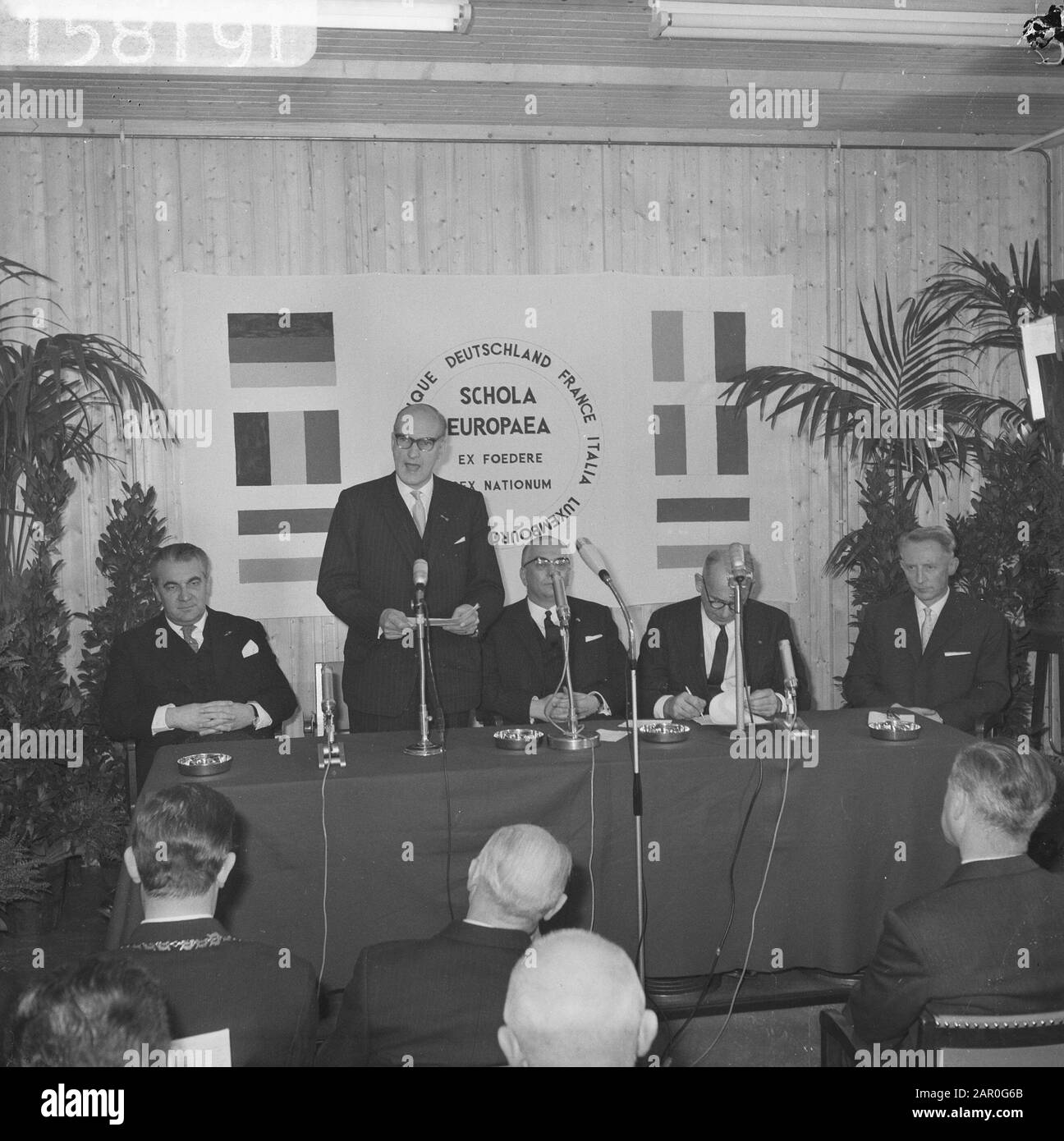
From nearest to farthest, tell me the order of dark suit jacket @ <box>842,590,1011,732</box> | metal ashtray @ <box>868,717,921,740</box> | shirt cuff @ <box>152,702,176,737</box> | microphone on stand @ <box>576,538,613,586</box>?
microphone on stand @ <box>576,538,613,586</box> < metal ashtray @ <box>868,717,921,740</box> < shirt cuff @ <box>152,702,176,737</box> < dark suit jacket @ <box>842,590,1011,732</box>

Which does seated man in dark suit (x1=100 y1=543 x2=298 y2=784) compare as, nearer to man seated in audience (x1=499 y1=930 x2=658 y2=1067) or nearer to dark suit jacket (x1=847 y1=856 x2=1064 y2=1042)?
dark suit jacket (x1=847 y1=856 x2=1064 y2=1042)

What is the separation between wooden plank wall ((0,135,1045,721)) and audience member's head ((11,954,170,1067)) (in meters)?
4.20

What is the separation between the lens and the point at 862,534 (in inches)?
218

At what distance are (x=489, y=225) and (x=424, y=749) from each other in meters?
3.14

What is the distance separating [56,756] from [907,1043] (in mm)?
3517

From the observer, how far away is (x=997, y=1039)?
1.83 metres

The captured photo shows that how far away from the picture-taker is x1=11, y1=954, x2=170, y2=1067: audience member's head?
134 cm

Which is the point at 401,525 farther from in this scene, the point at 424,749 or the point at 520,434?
the point at 520,434

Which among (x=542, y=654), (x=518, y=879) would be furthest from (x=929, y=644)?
(x=518, y=879)

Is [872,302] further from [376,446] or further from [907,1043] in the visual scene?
[907,1043]

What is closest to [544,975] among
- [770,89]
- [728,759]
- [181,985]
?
[181,985]

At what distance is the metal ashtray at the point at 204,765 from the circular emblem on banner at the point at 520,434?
2.64 meters

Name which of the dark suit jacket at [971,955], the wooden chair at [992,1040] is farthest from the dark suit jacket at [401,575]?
the wooden chair at [992,1040]

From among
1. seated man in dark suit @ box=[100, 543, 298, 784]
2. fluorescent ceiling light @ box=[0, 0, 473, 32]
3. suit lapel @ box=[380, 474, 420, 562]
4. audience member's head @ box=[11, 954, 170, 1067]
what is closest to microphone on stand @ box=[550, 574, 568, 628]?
suit lapel @ box=[380, 474, 420, 562]
